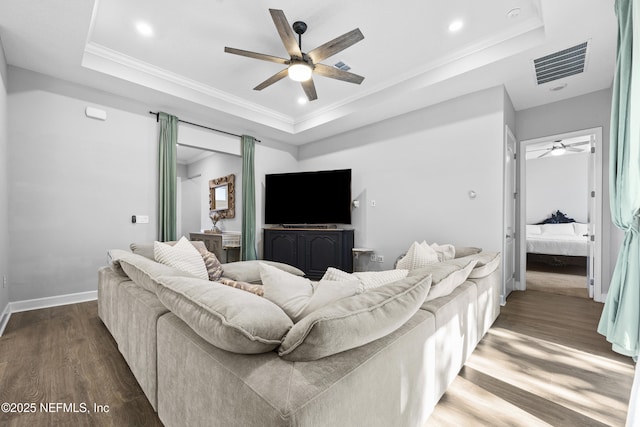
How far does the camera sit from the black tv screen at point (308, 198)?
4871 millimetres

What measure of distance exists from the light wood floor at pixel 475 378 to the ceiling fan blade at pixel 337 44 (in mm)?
2659

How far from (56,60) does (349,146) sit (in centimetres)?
395

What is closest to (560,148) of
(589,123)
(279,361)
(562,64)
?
(589,123)

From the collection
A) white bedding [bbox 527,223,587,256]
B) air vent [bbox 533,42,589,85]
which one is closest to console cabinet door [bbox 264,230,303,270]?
air vent [bbox 533,42,589,85]

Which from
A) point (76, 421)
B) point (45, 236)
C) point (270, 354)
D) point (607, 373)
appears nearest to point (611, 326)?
point (607, 373)

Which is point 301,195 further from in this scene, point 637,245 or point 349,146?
point 637,245

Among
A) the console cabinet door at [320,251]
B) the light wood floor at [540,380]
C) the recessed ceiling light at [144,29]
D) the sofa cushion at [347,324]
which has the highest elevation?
the recessed ceiling light at [144,29]

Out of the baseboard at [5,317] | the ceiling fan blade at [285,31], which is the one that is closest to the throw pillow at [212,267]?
the baseboard at [5,317]

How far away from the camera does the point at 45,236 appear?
10.3 feet

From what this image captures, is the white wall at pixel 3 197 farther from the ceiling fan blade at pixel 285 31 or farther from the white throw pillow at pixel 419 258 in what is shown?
the white throw pillow at pixel 419 258

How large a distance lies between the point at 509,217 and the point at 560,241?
287cm

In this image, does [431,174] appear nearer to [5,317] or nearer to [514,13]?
[514,13]

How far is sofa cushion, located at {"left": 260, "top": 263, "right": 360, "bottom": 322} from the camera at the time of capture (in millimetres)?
1026

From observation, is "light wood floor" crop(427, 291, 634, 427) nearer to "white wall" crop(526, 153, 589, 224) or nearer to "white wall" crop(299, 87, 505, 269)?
"white wall" crop(299, 87, 505, 269)
